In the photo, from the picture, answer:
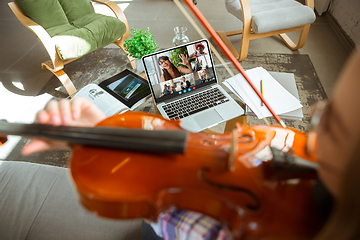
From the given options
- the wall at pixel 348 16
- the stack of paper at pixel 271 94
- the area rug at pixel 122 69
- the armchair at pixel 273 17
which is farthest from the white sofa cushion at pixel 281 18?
the stack of paper at pixel 271 94

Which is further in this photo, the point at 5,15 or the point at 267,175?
the point at 5,15

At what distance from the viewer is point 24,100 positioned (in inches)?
81.5

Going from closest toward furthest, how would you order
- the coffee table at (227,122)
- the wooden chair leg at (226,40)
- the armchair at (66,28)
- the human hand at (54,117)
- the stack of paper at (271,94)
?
the human hand at (54,117), the stack of paper at (271,94), the coffee table at (227,122), the armchair at (66,28), the wooden chair leg at (226,40)

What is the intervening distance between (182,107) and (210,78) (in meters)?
0.25

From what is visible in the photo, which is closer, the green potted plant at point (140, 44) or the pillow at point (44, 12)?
the green potted plant at point (140, 44)

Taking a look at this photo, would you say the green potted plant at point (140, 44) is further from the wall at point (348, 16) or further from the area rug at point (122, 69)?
the wall at point (348, 16)

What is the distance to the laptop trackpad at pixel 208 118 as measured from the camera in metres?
1.12

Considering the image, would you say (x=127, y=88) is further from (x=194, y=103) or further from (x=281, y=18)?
(x=281, y=18)

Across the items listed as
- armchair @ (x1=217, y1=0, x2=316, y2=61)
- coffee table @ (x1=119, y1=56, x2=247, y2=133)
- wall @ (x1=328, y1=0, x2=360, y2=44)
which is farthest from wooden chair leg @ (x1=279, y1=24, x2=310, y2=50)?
coffee table @ (x1=119, y1=56, x2=247, y2=133)

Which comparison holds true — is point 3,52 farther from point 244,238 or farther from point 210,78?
point 244,238

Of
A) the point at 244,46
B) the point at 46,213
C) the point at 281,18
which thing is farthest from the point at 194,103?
the point at 281,18

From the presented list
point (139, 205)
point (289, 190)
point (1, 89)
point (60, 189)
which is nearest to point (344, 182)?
point (289, 190)

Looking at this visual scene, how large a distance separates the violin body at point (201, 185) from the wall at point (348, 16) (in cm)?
244

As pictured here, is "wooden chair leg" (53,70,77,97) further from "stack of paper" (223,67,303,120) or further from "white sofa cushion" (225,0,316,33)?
"white sofa cushion" (225,0,316,33)
